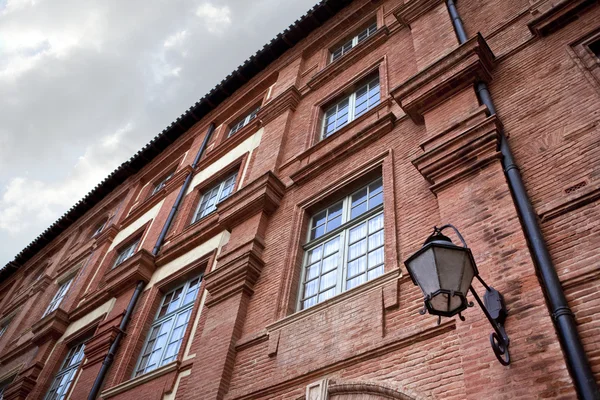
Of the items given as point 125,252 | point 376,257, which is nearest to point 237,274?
point 376,257

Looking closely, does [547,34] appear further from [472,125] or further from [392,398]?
[392,398]

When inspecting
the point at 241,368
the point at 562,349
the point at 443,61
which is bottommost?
the point at 562,349

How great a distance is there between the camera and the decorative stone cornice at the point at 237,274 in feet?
26.4

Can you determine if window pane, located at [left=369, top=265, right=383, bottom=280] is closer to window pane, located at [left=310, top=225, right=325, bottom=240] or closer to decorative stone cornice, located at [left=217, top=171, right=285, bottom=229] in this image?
window pane, located at [left=310, top=225, right=325, bottom=240]

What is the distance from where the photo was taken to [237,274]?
8141 mm

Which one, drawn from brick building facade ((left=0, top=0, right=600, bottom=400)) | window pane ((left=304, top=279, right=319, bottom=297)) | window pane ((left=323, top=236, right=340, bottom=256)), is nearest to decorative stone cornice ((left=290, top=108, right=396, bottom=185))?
brick building facade ((left=0, top=0, right=600, bottom=400))

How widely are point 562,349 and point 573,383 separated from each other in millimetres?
297

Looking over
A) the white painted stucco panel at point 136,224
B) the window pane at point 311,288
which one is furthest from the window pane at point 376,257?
the white painted stucco panel at point 136,224

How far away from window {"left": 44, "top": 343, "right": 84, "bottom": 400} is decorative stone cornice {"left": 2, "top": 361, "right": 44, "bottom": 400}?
0.58 metres

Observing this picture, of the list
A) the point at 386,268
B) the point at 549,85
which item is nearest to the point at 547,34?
the point at 549,85

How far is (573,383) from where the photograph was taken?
373 cm

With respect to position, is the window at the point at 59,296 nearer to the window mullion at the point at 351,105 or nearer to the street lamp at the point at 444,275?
the window mullion at the point at 351,105

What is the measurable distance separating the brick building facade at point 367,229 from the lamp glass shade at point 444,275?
2.80 ft

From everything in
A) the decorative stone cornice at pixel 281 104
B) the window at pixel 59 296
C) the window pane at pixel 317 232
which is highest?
the decorative stone cornice at pixel 281 104
